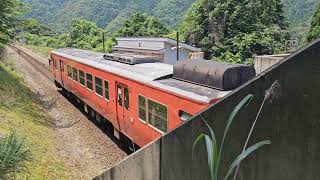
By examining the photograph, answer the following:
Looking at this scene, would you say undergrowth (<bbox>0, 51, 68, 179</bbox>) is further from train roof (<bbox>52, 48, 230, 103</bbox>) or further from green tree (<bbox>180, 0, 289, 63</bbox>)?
green tree (<bbox>180, 0, 289, 63</bbox>)

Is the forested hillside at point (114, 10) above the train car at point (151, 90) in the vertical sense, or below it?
above

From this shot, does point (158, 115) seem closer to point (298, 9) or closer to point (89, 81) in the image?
point (89, 81)

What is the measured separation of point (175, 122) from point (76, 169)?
3806mm

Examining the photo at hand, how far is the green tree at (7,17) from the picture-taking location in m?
16.9

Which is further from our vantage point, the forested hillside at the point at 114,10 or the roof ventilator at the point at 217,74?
the forested hillside at the point at 114,10

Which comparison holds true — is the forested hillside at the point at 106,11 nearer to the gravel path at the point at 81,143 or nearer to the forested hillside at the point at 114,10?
the forested hillside at the point at 114,10

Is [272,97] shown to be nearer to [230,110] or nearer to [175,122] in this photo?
[230,110]

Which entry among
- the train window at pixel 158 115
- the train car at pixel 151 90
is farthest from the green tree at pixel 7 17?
the train window at pixel 158 115

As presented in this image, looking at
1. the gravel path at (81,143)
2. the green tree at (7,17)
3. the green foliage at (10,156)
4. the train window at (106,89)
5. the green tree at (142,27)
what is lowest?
the gravel path at (81,143)

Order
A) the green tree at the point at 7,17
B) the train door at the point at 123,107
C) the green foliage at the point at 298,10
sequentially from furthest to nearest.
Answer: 1. the green foliage at the point at 298,10
2. the green tree at the point at 7,17
3. the train door at the point at 123,107

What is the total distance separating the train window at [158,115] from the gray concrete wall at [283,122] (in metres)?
5.50

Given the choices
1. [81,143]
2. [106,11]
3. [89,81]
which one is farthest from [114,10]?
[81,143]

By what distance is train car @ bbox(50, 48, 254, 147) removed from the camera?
24.5 feet

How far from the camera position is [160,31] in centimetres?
4934
